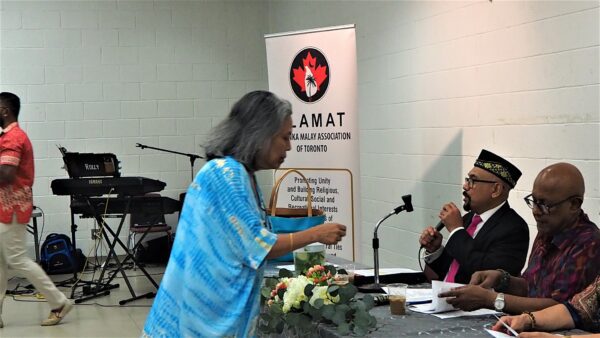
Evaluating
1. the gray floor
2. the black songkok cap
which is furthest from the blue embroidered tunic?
the gray floor

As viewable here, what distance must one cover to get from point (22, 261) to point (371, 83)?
2.88 metres

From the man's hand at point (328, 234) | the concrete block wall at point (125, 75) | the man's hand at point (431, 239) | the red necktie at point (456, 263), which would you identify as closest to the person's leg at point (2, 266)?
the concrete block wall at point (125, 75)

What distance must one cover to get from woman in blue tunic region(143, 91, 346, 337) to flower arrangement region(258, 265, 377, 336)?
0.51ft

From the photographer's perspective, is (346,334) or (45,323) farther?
(45,323)

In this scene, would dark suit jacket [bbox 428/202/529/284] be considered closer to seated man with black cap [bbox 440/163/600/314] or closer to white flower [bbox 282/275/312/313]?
seated man with black cap [bbox 440/163/600/314]

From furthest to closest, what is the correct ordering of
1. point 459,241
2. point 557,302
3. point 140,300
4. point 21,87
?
point 21,87 → point 140,300 → point 459,241 → point 557,302

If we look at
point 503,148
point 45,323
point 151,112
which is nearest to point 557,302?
point 503,148

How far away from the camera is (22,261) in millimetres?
4910

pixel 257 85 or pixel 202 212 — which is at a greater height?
pixel 257 85

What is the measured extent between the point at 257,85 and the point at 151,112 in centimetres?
124

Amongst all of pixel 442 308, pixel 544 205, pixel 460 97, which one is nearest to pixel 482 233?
pixel 544 205

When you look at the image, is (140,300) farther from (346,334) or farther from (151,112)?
(346,334)

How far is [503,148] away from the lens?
158 inches

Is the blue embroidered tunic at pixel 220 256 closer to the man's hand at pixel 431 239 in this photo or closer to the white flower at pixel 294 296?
the white flower at pixel 294 296
